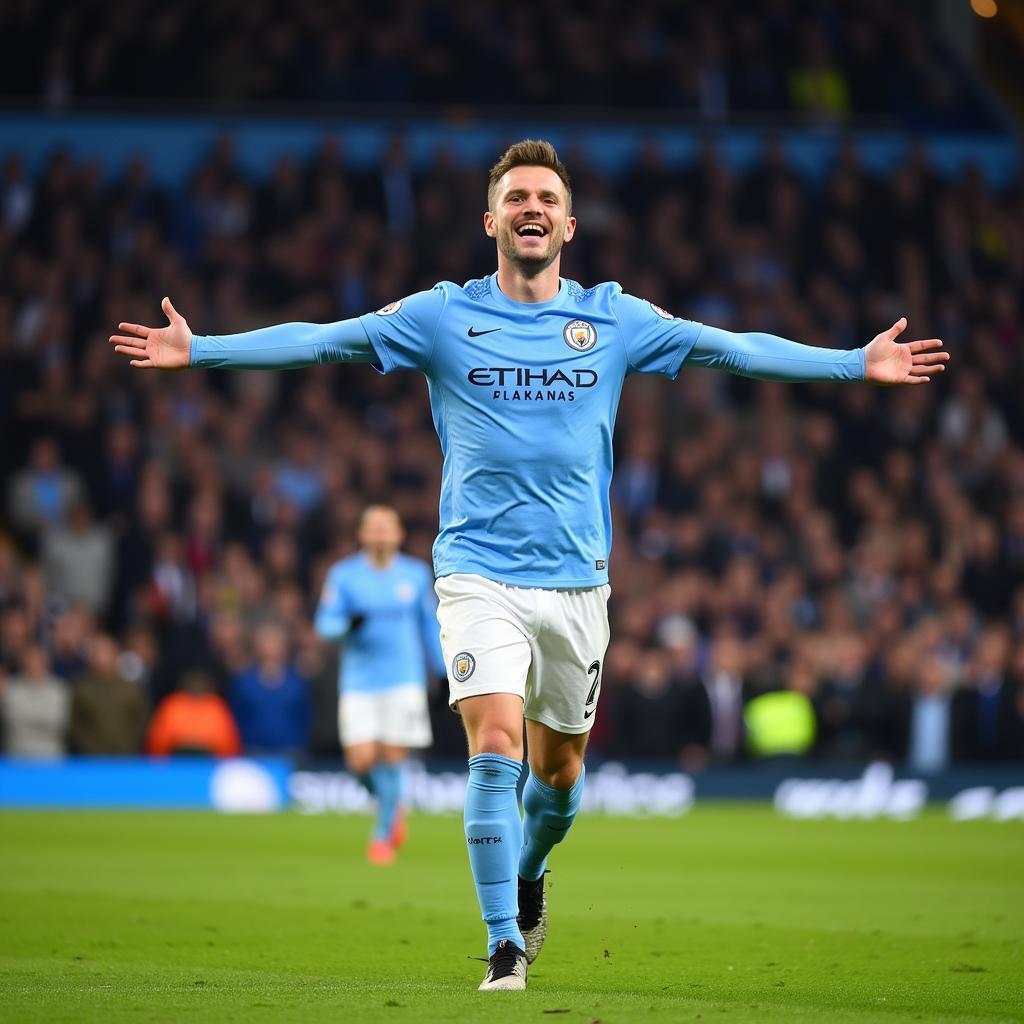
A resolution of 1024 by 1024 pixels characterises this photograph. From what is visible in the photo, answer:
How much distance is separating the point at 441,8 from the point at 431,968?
2127cm

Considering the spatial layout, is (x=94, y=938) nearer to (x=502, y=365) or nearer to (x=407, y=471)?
(x=502, y=365)

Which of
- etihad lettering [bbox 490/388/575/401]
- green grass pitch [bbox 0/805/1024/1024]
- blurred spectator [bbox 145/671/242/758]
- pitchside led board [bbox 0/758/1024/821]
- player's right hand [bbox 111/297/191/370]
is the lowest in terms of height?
green grass pitch [bbox 0/805/1024/1024]

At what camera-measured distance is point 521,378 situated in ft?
23.0

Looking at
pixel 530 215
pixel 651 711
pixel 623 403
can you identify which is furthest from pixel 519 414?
pixel 623 403

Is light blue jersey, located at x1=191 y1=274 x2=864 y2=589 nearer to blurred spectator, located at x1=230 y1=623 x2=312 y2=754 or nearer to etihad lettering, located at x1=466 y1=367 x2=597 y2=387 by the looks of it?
etihad lettering, located at x1=466 y1=367 x2=597 y2=387

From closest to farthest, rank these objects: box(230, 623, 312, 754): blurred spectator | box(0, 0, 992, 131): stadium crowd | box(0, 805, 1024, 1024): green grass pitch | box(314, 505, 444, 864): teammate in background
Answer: box(0, 805, 1024, 1024): green grass pitch < box(314, 505, 444, 864): teammate in background < box(230, 623, 312, 754): blurred spectator < box(0, 0, 992, 131): stadium crowd

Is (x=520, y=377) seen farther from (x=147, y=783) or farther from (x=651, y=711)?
(x=147, y=783)

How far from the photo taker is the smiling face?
23.0 feet

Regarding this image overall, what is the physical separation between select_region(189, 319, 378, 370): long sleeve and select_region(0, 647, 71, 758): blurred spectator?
1293cm

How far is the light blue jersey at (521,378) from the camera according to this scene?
22.8ft

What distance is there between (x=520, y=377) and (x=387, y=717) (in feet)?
26.6

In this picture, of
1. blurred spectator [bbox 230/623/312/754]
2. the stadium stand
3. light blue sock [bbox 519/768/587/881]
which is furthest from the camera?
the stadium stand

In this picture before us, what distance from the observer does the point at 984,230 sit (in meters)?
26.4

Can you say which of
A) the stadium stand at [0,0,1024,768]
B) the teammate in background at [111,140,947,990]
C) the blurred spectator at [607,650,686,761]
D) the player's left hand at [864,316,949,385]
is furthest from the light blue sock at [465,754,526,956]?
the blurred spectator at [607,650,686,761]
